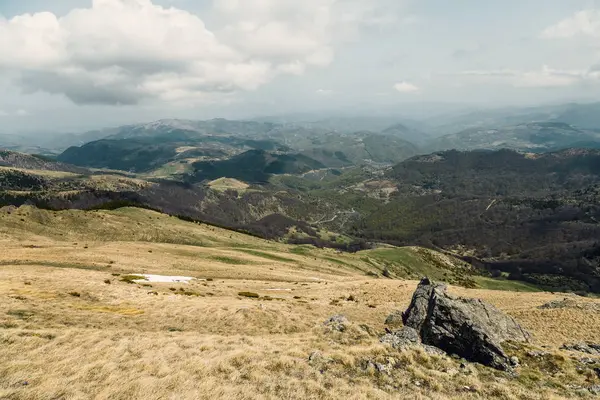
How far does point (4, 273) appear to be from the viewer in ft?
162

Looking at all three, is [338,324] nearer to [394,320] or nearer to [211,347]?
[211,347]

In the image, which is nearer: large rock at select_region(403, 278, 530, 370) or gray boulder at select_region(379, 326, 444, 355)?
large rock at select_region(403, 278, 530, 370)

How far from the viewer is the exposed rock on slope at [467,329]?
28389mm

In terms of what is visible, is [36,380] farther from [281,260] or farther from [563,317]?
[281,260]

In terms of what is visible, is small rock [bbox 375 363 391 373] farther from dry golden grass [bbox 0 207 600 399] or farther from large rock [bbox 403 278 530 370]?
large rock [bbox 403 278 530 370]

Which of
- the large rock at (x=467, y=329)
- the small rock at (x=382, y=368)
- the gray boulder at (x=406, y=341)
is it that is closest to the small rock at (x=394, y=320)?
the large rock at (x=467, y=329)

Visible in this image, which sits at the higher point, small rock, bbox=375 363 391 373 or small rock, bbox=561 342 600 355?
small rock, bbox=375 363 391 373

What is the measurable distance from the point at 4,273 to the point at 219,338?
132ft

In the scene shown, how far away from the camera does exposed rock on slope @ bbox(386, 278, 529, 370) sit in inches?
1118

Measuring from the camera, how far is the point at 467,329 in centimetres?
3030

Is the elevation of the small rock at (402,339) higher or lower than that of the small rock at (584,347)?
higher

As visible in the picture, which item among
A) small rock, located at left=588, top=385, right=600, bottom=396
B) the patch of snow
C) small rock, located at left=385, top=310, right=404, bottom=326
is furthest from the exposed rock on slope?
the patch of snow

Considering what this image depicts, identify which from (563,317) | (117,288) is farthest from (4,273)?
(563,317)

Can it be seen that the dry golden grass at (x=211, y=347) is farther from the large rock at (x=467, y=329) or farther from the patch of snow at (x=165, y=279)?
the patch of snow at (x=165, y=279)
